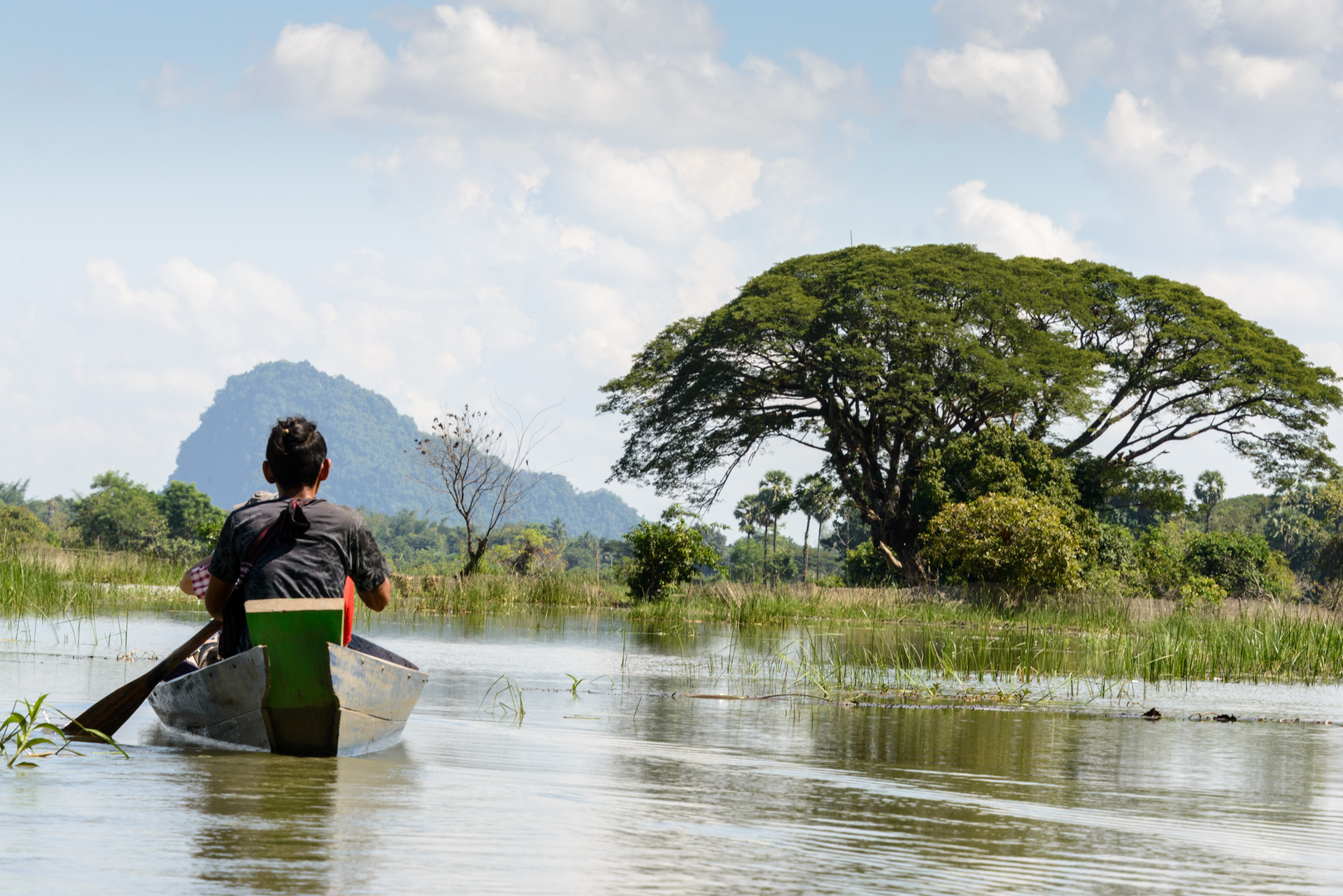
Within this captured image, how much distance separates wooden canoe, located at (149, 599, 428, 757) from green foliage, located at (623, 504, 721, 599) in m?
17.8

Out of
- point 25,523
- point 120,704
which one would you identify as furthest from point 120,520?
point 120,704

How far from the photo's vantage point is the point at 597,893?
263 cm

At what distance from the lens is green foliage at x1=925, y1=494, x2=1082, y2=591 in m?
24.4

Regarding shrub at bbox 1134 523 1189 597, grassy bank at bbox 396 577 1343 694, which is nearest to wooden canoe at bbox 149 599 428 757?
grassy bank at bbox 396 577 1343 694

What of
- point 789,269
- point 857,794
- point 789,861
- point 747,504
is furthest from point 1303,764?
point 747,504

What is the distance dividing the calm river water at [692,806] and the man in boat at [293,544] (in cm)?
67

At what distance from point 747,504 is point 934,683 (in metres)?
56.2

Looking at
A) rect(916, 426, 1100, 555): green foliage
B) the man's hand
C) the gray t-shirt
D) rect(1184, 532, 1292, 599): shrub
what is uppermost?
rect(916, 426, 1100, 555): green foliage

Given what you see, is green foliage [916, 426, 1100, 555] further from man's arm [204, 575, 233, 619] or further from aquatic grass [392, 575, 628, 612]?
man's arm [204, 575, 233, 619]

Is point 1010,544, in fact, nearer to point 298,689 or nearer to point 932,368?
point 932,368

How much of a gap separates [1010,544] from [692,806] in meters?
21.8

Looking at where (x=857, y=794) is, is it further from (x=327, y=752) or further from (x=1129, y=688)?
(x=1129, y=688)

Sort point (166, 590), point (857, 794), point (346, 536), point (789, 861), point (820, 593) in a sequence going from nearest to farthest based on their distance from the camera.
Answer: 1. point (789, 861)
2. point (857, 794)
3. point (346, 536)
4. point (166, 590)
5. point (820, 593)

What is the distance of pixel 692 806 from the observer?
3.96 meters
